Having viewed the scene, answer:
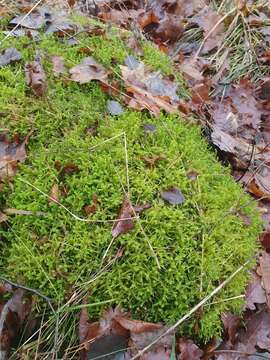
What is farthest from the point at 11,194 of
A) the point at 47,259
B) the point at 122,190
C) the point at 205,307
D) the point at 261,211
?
the point at 261,211

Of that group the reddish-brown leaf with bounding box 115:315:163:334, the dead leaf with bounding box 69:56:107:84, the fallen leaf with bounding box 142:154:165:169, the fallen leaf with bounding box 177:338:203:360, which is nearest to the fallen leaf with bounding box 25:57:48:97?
the dead leaf with bounding box 69:56:107:84

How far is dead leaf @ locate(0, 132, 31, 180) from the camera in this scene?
215 centimetres

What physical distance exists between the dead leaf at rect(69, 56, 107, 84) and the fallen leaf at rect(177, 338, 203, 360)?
1.53 m

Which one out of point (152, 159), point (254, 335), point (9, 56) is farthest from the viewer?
point (9, 56)

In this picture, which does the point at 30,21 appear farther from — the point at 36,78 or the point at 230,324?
the point at 230,324

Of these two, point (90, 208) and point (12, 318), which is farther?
point (90, 208)

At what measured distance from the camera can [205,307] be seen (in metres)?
1.99

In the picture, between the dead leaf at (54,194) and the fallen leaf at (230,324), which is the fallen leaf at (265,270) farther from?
the dead leaf at (54,194)

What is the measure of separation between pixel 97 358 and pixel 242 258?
0.85m

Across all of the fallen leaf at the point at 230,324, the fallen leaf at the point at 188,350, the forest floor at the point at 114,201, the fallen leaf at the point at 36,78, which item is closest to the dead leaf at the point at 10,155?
the forest floor at the point at 114,201

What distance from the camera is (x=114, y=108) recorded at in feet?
8.26

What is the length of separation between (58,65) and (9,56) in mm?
298

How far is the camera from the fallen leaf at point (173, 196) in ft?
7.06

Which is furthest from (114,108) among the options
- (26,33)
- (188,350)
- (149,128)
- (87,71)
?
(188,350)
